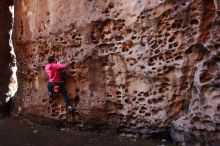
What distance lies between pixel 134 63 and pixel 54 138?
7.42 feet

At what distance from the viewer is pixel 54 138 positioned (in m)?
7.40

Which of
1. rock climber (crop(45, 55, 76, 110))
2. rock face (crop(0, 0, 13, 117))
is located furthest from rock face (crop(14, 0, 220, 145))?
rock face (crop(0, 0, 13, 117))

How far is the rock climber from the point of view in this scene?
7.67 m

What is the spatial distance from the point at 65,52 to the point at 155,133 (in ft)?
8.65

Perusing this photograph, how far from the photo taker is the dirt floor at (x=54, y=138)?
22.9 ft

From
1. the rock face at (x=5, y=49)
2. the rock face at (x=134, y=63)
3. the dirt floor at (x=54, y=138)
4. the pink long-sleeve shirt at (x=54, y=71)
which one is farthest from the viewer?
the rock face at (x=5, y=49)

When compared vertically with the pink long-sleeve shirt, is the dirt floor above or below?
below

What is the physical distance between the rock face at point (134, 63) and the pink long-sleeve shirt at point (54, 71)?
250 mm

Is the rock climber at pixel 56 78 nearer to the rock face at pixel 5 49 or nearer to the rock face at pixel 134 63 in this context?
the rock face at pixel 134 63

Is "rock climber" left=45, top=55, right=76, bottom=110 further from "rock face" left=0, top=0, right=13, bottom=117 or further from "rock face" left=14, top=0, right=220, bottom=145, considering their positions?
"rock face" left=0, top=0, right=13, bottom=117

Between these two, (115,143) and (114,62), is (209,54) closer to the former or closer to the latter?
(114,62)

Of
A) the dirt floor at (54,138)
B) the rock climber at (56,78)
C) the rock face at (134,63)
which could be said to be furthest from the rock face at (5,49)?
the rock climber at (56,78)

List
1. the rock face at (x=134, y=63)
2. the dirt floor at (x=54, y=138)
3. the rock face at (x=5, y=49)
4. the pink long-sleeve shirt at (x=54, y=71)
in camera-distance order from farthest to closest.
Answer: the rock face at (x=5, y=49) < the pink long-sleeve shirt at (x=54, y=71) < the dirt floor at (x=54, y=138) < the rock face at (x=134, y=63)

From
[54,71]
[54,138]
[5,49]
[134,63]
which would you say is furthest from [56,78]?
[5,49]
